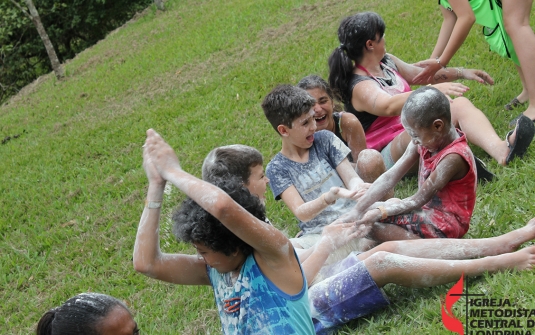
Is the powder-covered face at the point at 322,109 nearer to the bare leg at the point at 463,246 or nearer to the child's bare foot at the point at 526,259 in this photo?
the bare leg at the point at 463,246

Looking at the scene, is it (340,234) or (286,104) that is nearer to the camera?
(340,234)

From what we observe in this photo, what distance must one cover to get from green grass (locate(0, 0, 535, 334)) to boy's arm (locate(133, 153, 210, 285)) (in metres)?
0.98

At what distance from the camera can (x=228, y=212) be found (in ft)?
6.70

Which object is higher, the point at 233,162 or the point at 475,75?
the point at 233,162

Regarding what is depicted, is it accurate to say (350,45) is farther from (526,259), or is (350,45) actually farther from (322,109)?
(526,259)

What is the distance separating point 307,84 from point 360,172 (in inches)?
31.2

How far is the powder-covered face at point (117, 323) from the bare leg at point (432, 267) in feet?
3.92

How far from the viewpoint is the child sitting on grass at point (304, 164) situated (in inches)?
144

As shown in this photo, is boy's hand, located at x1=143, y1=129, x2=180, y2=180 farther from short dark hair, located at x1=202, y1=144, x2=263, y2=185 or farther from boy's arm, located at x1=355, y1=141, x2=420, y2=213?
boy's arm, located at x1=355, y1=141, x2=420, y2=213

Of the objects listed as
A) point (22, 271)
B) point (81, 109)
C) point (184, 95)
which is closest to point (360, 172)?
point (22, 271)

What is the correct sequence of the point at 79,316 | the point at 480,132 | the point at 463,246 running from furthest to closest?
the point at 480,132, the point at 463,246, the point at 79,316

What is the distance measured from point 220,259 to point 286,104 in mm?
1599

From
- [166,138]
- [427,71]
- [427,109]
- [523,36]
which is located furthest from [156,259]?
[166,138]

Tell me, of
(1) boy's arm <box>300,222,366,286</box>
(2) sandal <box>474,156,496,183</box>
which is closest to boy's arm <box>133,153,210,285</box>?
(1) boy's arm <box>300,222,366,286</box>
